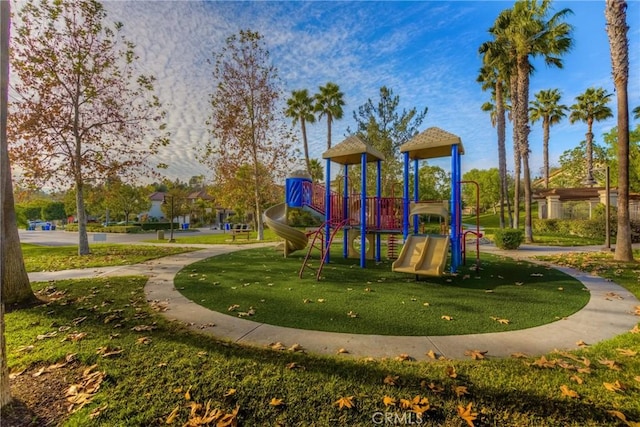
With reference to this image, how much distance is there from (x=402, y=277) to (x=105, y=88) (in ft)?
44.7

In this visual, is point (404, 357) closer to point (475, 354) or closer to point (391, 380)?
point (391, 380)

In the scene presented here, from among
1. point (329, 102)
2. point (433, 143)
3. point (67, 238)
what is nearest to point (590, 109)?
point (329, 102)

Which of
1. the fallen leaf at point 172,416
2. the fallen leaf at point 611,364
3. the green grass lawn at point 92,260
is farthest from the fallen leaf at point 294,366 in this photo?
the green grass lawn at point 92,260

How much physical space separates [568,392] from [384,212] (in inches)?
294

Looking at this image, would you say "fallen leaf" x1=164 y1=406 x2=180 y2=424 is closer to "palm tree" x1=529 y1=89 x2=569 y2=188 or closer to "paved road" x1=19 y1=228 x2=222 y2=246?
"paved road" x1=19 y1=228 x2=222 y2=246

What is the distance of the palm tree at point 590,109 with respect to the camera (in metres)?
32.6

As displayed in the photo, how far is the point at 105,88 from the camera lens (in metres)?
12.5

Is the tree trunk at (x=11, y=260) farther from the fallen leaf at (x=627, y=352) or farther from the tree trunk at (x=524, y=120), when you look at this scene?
the tree trunk at (x=524, y=120)

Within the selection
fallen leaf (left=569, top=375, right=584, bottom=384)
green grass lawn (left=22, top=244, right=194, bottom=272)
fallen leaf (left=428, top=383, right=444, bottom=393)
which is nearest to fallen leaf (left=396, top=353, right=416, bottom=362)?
fallen leaf (left=428, top=383, right=444, bottom=393)

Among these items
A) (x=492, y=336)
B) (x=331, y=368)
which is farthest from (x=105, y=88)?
(x=492, y=336)

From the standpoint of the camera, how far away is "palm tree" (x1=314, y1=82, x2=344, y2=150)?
32.7 m

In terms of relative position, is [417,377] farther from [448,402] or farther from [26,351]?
[26,351]

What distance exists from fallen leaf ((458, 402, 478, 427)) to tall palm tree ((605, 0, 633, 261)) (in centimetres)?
1112

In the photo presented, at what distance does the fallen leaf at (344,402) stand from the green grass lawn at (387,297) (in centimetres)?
157
